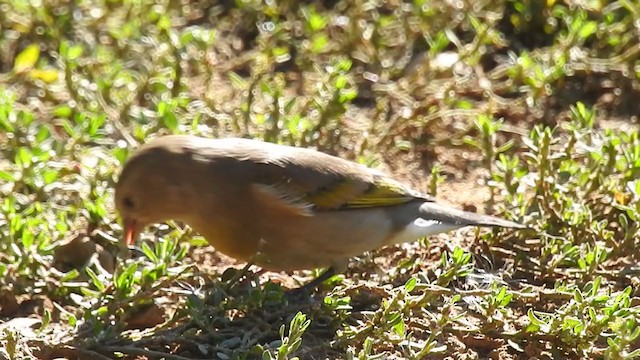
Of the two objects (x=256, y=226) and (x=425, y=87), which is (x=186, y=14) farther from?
(x=256, y=226)

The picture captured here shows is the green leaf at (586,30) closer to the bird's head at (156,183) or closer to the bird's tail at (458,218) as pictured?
the bird's tail at (458,218)

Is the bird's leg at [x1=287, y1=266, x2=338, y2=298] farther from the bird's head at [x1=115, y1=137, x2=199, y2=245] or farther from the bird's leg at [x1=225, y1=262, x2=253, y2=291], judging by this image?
the bird's head at [x1=115, y1=137, x2=199, y2=245]

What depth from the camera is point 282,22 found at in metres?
8.72

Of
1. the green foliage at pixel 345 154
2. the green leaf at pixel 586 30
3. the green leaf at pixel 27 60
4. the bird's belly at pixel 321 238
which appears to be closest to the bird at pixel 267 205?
the bird's belly at pixel 321 238

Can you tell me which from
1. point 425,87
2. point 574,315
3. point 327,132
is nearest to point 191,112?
point 327,132

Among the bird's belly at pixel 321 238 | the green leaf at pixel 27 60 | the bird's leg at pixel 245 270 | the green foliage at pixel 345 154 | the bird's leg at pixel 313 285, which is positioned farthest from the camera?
the green leaf at pixel 27 60

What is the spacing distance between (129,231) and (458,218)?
1.66 meters

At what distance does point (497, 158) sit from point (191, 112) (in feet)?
6.29

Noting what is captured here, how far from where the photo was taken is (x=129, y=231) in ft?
19.5

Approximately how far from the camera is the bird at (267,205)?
5.62 meters

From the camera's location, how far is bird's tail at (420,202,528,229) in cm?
598

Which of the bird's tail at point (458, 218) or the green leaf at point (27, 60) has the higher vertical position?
the green leaf at point (27, 60)

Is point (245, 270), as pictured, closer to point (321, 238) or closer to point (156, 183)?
point (321, 238)

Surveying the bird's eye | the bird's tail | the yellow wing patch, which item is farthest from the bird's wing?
the bird's eye
